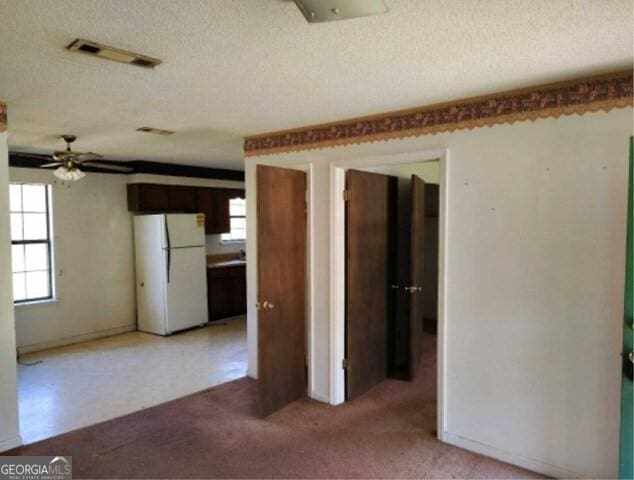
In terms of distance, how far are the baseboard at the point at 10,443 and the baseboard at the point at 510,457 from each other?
9.32ft

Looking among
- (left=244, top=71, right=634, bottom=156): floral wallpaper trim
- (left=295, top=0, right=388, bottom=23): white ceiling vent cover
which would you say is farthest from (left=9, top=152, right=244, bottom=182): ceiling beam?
(left=295, top=0, right=388, bottom=23): white ceiling vent cover

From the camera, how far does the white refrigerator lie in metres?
5.79

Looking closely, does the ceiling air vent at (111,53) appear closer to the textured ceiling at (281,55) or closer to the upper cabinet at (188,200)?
the textured ceiling at (281,55)

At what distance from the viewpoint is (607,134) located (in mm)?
2332

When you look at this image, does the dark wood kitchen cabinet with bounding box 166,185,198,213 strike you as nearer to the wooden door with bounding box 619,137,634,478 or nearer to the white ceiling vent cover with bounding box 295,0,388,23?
the white ceiling vent cover with bounding box 295,0,388,23

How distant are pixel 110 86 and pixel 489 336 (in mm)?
2709

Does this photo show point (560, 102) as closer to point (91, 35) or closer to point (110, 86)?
point (91, 35)

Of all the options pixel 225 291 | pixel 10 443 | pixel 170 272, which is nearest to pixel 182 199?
pixel 170 272

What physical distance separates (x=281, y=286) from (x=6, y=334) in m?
1.86

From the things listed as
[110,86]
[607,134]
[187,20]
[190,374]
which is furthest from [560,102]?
[190,374]

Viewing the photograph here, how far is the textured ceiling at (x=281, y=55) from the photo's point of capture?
5.26 feet

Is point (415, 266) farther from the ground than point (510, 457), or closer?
farther from the ground

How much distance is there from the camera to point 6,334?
2.89 meters

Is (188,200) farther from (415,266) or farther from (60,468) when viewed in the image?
(60,468)
